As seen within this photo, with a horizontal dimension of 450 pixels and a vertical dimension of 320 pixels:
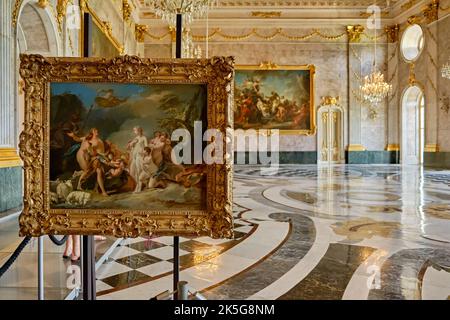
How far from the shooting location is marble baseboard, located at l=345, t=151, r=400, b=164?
62.8 feet

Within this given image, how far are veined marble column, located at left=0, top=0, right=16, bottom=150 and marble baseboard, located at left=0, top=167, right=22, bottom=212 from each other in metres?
0.41

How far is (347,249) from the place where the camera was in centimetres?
360

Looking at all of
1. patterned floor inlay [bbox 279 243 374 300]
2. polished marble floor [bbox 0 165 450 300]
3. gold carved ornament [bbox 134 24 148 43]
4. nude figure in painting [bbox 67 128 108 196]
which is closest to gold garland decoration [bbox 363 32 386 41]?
gold carved ornament [bbox 134 24 148 43]

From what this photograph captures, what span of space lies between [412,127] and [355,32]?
5568 millimetres

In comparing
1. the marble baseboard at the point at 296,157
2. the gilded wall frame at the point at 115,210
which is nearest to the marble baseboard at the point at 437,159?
the marble baseboard at the point at 296,157

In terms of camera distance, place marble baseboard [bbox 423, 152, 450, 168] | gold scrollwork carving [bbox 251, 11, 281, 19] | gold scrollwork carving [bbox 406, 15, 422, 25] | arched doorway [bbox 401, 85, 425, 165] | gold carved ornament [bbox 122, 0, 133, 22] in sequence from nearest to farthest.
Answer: gold carved ornament [bbox 122, 0, 133, 22] → marble baseboard [bbox 423, 152, 450, 168] → gold scrollwork carving [bbox 406, 15, 422, 25] → arched doorway [bbox 401, 85, 425, 165] → gold scrollwork carving [bbox 251, 11, 281, 19]

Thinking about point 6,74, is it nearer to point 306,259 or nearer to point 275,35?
point 306,259

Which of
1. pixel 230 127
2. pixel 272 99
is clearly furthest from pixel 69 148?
pixel 272 99

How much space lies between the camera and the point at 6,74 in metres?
5.87

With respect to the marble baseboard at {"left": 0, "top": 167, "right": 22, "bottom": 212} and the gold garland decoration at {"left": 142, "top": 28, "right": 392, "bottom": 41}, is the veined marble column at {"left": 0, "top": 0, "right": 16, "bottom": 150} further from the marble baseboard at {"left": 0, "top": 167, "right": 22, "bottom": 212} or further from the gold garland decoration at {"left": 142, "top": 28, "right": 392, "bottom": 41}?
the gold garland decoration at {"left": 142, "top": 28, "right": 392, "bottom": 41}

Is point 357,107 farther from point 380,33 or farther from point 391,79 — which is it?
point 380,33

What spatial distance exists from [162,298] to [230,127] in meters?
0.74

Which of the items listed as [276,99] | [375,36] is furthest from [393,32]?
[276,99]

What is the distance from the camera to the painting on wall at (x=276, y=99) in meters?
19.0
